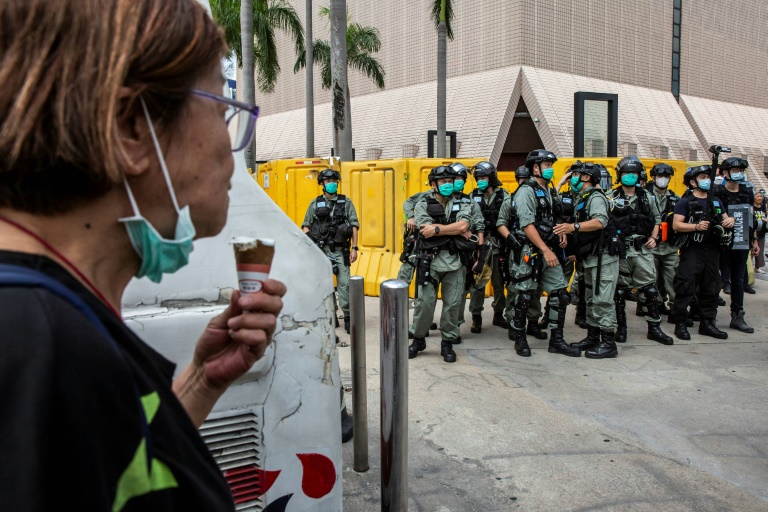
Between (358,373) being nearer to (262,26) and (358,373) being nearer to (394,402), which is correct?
(394,402)

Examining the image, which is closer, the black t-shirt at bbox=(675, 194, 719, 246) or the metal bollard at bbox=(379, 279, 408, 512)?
the metal bollard at bbox=(379, 279, 408, 512)

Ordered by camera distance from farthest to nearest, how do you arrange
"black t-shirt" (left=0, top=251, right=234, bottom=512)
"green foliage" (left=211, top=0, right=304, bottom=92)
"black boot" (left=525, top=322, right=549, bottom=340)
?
"green foliage" (left=211, top=0, right=304, bottom=92)
"black boot" (left=525, top=322, right=549, bottom=340)
"black t-shirt" (left=0, top=251, right=234, bottom=512)

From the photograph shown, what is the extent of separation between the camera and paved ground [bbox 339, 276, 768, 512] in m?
3.32

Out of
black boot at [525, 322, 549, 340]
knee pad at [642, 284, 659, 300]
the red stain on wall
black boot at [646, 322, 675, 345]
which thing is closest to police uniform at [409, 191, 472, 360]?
black boot at [525, 322, 549, 340]

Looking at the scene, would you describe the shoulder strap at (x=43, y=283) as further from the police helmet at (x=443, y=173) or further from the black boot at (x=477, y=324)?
the black boot at (x=477, y=324)

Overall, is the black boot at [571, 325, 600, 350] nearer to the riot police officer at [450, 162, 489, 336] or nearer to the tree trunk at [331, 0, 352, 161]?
the riot police officer at [450, 162, 489, 336]

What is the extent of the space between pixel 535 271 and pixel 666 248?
247 cm

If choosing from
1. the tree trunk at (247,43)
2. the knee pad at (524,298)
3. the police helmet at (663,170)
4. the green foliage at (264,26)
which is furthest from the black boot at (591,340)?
the green foliage at (264,26)

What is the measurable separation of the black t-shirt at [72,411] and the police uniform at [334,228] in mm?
6765

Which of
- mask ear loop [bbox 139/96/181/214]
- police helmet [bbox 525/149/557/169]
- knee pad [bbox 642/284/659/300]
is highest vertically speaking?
police helmet [bbox 525/149/557/169]

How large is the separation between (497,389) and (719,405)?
1712mm

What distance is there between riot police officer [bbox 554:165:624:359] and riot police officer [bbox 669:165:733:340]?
1.27 meters

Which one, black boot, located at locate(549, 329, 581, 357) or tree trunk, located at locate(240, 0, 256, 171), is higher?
tree trunk, located at locate(240, 0, 256, 171)

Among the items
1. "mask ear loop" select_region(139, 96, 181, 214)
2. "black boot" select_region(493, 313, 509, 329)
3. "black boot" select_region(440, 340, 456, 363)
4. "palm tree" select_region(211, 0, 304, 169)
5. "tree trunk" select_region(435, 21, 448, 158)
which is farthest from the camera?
"palm tree" select_region(211, 0, 304, 169)
